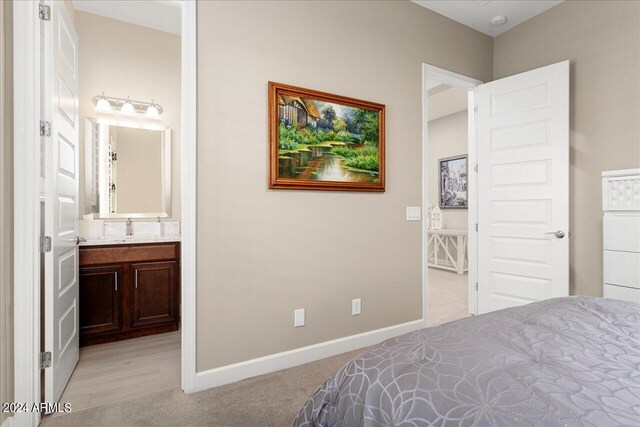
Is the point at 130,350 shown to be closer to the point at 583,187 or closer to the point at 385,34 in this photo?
the point at 385,34

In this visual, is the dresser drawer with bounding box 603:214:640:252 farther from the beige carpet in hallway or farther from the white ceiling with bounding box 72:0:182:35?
the white ceiling with bounding box 72:0:182:35

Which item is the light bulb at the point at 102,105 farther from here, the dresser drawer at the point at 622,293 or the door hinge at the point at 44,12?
the dresser drawer at the point at 622,293

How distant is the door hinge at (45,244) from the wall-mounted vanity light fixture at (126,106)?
182cm

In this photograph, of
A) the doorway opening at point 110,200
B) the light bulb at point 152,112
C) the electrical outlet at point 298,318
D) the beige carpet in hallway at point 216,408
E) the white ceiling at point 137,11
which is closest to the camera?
the beige carpet in hallway at point 216,408

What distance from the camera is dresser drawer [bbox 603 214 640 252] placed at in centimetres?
226

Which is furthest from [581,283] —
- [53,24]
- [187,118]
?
[53,24]

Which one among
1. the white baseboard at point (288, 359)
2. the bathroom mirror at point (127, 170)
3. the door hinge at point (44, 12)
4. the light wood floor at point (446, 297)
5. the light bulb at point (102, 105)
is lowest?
the light wood floor at point (446, 297)

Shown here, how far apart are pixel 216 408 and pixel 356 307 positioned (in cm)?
125

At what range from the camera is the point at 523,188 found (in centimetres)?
303

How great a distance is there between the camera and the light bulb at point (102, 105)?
3.08 meters

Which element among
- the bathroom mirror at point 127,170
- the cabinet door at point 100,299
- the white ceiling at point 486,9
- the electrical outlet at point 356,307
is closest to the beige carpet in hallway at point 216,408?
the electrical outlet at point 356,307

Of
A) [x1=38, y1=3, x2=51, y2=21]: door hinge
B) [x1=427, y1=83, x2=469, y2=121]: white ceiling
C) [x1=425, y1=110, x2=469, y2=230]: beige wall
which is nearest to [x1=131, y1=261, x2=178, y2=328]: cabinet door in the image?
[x1=38, y1=3, x2=51, y2=21]: door hinge

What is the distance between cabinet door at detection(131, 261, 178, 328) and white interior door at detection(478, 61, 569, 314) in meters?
3.10

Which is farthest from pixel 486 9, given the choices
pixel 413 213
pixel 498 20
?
pixel 413 213
